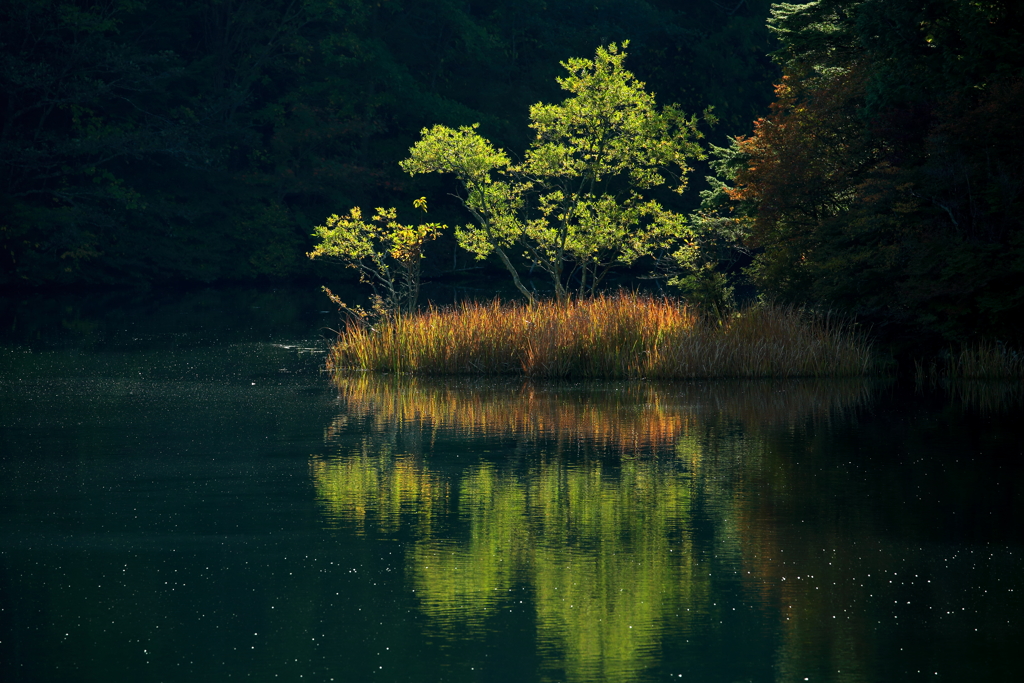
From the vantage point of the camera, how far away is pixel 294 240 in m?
49.3

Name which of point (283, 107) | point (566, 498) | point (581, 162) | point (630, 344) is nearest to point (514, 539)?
point (566, 498)

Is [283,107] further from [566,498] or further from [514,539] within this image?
[514,539]

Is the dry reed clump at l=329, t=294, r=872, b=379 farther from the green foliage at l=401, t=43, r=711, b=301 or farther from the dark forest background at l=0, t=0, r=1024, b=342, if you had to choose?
the green foliage at l=401, t=43, r=711, b=301

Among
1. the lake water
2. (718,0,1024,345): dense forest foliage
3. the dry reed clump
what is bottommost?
Answer: the lake water

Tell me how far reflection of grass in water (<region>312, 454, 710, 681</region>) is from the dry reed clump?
25.9ft

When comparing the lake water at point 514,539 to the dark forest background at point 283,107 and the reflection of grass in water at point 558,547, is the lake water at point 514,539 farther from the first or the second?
the dark forest background at point 283,107

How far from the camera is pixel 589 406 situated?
16.7m

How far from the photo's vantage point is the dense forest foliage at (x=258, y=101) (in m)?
43.5

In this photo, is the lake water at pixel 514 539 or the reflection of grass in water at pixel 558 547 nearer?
the lake water at pixel 514 539

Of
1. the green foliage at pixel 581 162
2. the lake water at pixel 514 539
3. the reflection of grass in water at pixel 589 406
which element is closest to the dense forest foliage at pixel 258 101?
the green foliage at pixel 581 162

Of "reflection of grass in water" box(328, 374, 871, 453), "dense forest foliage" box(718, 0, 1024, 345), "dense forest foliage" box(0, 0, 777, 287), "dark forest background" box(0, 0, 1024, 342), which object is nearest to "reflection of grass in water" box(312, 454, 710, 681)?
"reflection of grass in water" box(328, 374, 871, 453)

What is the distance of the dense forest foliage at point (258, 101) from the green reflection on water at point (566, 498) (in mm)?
29697

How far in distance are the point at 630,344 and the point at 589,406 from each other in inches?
149

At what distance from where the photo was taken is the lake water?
6.62 meters
